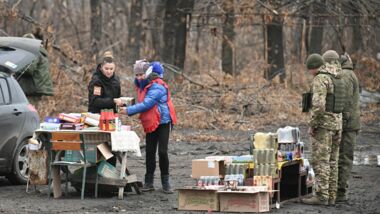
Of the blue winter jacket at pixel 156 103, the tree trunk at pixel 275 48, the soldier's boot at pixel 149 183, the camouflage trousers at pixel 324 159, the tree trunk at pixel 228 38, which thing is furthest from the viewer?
the tree trunk at pixel 275 48

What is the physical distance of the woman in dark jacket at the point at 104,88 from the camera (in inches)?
575

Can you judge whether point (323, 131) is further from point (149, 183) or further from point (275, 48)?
point (275, 48)

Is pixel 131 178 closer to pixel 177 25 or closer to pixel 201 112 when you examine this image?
pixel 201 112

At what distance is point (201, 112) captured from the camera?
26.4 m

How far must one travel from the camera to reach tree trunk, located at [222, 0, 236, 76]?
1172 inches

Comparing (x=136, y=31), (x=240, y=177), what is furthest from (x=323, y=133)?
(x=136, y=31)

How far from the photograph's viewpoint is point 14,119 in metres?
15.4

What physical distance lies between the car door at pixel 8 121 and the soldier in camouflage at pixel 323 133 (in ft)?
14.9

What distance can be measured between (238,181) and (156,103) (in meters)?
1.97

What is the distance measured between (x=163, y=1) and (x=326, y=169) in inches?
759

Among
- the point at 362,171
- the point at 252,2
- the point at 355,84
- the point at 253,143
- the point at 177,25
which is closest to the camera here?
the point at 253,143

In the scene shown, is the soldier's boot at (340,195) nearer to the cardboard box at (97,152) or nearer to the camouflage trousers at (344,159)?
the camouflage trousers at (344,159)

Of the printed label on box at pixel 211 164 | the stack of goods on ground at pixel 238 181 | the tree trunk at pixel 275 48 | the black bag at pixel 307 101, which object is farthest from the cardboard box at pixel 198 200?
the tree trunk at pixel 275 48

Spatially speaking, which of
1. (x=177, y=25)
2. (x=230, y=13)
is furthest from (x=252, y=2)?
(x=177, y=25)
